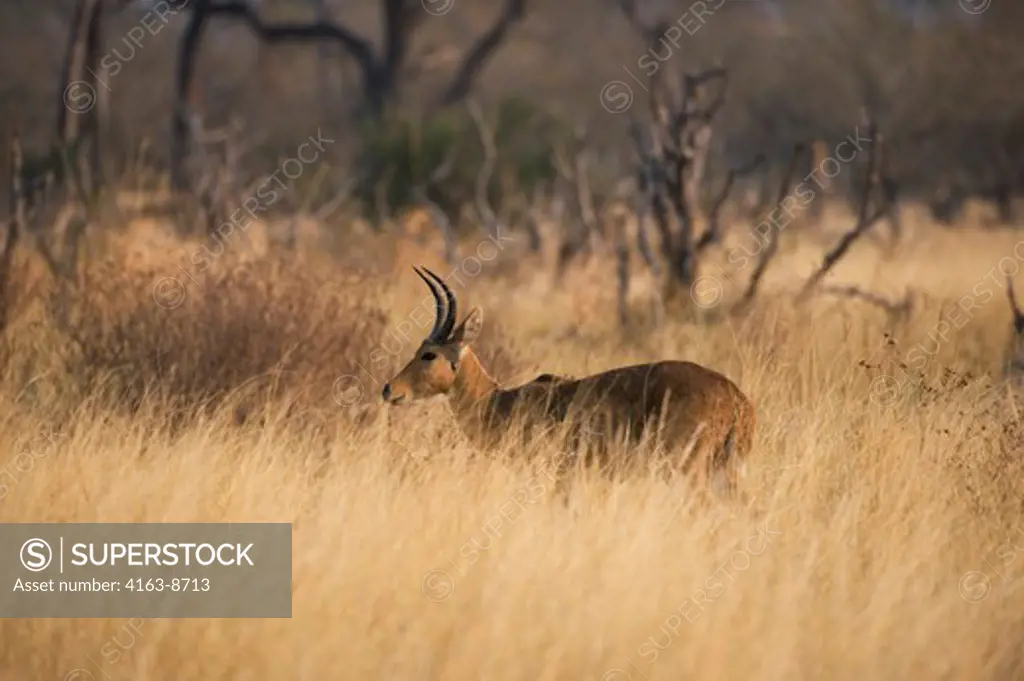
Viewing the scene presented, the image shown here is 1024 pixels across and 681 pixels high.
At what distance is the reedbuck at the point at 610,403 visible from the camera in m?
6.77

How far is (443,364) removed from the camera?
299 inches

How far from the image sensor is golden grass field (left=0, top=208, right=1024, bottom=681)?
5141 mm

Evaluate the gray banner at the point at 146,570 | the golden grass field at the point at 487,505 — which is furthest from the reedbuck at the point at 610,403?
the gray banner at the point at 146,570

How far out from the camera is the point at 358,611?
5.37m

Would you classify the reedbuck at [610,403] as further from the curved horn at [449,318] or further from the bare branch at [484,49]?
the bare branch at [484,49]

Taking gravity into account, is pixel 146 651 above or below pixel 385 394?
below

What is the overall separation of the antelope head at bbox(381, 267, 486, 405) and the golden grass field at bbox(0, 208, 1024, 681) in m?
0.23

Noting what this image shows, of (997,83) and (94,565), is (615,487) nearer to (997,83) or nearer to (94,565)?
(94,565)

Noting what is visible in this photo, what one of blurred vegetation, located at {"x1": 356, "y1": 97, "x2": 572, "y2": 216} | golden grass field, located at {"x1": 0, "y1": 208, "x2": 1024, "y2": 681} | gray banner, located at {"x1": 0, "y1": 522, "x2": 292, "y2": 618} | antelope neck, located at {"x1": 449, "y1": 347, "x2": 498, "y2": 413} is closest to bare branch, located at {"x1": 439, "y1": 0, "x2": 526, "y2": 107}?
blurred vegetation, located at {"x1": 356, "y1": 97, "x2": 572, "y2": 216}

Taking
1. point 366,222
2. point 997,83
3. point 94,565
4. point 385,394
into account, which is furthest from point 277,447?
point 997,83

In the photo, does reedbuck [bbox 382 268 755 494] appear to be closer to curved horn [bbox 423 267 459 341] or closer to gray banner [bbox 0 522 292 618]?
curved horn [bbox 423 267 459 341]

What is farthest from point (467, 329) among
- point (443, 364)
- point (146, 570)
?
point (146, 570)

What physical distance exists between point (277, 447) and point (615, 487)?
1720 millimetres

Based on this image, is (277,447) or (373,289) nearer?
(277,447)
